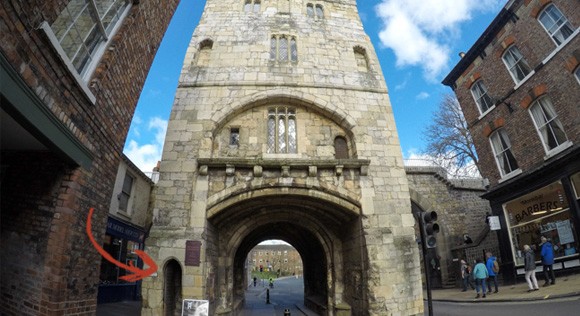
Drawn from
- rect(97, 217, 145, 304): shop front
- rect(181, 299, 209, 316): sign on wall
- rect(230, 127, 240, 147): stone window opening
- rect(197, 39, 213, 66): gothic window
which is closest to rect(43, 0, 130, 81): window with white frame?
rect(181, 299, 209, 316): sign on wall

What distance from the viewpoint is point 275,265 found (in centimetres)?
8319

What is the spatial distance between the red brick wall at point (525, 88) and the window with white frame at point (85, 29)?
13260mm

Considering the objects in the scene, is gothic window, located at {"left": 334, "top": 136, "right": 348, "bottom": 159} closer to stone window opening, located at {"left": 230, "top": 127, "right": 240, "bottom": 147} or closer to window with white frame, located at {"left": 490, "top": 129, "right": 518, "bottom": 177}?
stone window opening, located at {"left": 230, "top": 127, "right": 240, "bottom": 147}

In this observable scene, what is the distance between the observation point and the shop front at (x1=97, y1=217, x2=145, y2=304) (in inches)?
427

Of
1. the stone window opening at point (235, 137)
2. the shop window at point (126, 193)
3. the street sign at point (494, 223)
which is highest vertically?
the stone window opening at point (235, 137)

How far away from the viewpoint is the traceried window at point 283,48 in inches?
431

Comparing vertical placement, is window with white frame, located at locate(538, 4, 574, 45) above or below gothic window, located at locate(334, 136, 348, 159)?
above

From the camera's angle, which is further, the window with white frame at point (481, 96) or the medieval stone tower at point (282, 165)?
the window with white frame at point (481, 96)

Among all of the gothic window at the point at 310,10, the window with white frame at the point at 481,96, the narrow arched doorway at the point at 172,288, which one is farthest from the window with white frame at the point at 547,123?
the narrow arched doorway at the point at 172,288

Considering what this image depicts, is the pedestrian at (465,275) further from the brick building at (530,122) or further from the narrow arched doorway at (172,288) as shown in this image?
the narrow arched doorway at (172,288)

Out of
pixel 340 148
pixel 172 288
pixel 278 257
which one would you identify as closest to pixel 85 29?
pixel 172 288

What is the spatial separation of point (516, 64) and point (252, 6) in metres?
11.0

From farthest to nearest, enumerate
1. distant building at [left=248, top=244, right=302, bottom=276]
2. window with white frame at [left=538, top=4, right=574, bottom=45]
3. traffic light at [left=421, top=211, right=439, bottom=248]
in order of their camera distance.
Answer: distant building at [left=248, top=244, right=302, bottom=276] < window with white frame at [left=538, top=4, right=574, bottom=45] < traffic light at [left=421, top=211, right=439, bottom=248]

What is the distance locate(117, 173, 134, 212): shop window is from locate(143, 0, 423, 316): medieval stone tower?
16.5ft
